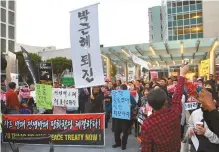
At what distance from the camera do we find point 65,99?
9297mm

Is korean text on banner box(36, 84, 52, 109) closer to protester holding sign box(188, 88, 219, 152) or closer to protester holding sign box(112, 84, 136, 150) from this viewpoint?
protester holding sign box(112, 84, 136, 150)

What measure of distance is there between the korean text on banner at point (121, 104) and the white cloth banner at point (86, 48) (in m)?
1.26

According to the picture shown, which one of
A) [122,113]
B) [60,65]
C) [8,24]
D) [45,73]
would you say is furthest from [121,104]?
[8,24]

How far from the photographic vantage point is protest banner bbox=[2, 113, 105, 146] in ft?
26.0

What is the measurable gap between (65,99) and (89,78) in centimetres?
198

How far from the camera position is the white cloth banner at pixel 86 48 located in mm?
7562

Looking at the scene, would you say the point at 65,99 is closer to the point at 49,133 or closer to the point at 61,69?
the point at 49,133

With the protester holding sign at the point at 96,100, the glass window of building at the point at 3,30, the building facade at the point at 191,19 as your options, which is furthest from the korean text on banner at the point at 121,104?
the glass window of building at the point at 3,30

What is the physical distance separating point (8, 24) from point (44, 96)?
89.3m

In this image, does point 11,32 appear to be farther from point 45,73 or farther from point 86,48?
point 86,48

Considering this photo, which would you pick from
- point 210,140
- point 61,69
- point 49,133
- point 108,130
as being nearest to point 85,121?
point 49,133

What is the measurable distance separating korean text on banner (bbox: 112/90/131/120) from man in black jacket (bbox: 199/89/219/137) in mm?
5319

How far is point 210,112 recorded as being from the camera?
2.92m

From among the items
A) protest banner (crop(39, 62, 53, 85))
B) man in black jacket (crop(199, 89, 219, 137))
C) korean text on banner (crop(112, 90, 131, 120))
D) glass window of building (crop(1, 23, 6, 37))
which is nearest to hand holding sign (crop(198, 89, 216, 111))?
man in black jacket (crop(199, 89, 219, 137))
